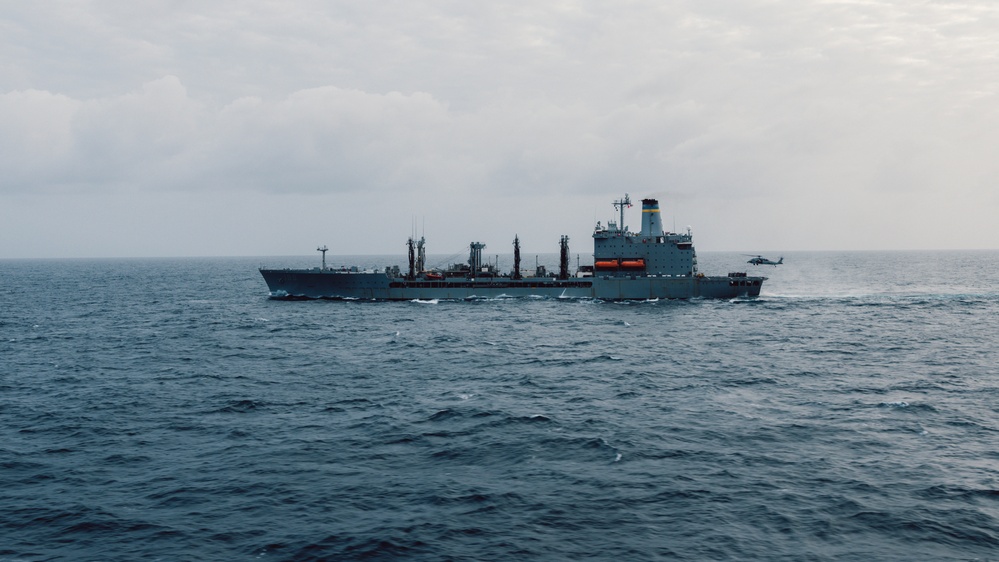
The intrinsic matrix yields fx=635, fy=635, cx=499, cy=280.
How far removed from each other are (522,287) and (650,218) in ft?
82.9

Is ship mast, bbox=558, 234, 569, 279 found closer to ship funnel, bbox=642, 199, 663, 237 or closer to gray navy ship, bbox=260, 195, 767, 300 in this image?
gray navy ship, bbox=260, 195, 767, 300

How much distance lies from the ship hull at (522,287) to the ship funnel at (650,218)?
8444mm

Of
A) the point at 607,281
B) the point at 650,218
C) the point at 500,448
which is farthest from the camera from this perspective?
the point at 650,218

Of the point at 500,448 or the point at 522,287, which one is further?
the point at 522,287

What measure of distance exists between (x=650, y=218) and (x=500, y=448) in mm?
85078

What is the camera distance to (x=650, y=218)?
110000mm

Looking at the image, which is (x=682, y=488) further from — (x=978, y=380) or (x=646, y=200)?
(x=646, y=200)

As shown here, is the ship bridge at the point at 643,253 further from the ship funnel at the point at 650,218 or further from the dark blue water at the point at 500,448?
the dark blue water at the point at 500,448

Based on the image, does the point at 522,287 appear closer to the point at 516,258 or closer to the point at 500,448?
the point at 516,258

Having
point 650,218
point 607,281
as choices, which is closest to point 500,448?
point 607,281

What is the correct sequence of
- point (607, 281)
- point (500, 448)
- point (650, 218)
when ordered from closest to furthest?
point (500, 448) < point (607, 281) < point (650, 218)

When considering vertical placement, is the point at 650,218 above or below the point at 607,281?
above

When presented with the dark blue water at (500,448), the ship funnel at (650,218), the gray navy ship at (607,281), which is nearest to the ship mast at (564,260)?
the gray navy ship at (607,281)

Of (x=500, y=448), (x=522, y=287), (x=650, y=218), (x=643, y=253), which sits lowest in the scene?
(x=500, y=448)
